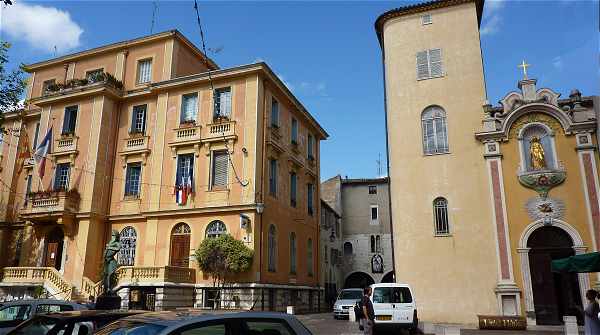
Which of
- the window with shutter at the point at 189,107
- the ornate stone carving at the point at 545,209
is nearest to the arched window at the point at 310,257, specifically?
the window with shutter at the point at 189,107

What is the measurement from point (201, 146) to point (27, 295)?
11.6m

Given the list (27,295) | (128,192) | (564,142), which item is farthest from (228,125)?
(564,142)

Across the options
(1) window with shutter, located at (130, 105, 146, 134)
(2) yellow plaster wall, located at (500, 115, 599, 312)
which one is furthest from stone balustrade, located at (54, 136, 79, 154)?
(2) yellow plaster wall, located at (500, 115, 599, 312)

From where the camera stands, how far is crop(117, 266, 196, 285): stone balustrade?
71.1 ft

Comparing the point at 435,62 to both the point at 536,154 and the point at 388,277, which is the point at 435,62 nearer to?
the point at 536,154

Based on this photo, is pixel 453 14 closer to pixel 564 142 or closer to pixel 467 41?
pixel 467 41

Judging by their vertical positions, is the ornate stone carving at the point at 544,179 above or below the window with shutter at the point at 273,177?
below

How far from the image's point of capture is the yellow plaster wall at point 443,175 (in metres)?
19.3

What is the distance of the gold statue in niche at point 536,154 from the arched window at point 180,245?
16371 millimetres

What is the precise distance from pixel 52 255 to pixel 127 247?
14.3 feet

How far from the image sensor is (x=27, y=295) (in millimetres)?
24375

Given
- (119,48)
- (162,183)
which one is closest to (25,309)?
(162,183)

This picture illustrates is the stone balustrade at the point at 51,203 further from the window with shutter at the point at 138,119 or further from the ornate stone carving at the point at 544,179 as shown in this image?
the ornate stone carving at the point at 544,179

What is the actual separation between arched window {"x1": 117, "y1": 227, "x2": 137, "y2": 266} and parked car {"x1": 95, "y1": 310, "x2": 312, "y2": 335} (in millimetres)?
22317
